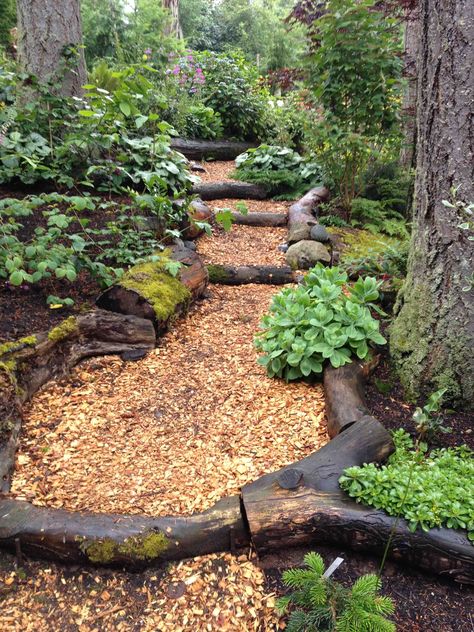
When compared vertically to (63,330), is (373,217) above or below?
above

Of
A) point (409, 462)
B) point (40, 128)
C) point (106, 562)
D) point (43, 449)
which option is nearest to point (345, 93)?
point (40, 128)

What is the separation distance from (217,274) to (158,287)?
1210 millimetres

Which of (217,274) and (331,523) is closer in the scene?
(331,523)

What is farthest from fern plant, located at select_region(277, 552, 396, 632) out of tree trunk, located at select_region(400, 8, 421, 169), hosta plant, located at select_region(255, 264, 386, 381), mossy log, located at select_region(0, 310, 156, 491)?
tree trunk, located at select_region(400, 8, 421, 169)

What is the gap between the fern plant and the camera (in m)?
1.55

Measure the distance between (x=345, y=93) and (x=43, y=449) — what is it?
5.24 m

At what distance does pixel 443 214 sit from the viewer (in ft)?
8.45

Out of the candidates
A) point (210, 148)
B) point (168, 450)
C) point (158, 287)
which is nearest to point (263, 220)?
point (158, 287)

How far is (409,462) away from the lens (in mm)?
2266

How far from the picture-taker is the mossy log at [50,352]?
255 centimetres

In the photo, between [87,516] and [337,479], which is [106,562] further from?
[337,479]

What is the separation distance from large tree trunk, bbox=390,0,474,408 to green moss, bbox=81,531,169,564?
173 cm

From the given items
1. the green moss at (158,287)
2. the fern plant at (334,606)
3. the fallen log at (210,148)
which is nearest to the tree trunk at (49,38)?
the green moss at (158,287)

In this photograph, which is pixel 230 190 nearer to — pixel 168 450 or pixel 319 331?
pixel 319 331
